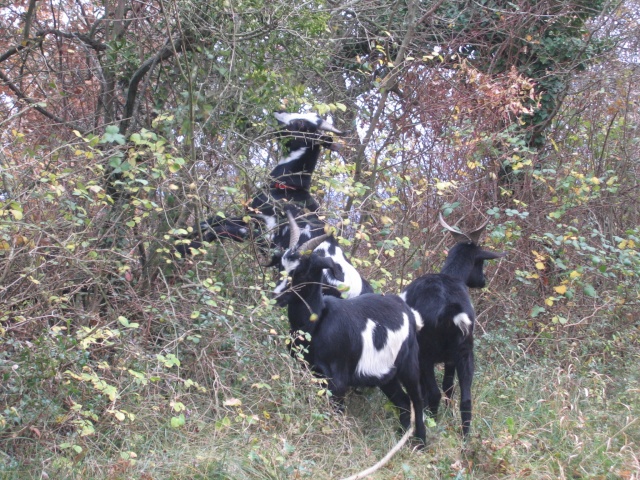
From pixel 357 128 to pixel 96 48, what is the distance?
333 cm

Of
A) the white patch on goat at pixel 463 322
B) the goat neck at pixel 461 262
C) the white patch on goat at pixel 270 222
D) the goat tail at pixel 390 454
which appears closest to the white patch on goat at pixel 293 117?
the white patch on goat at pixel 270 222

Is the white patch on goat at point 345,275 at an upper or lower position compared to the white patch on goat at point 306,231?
lower

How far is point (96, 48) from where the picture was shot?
6219mm

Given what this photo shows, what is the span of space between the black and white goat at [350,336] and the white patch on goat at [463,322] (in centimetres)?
33

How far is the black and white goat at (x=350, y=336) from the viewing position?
5398mm

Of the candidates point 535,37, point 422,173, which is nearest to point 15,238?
point 422,173

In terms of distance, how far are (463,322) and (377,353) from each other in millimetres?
707

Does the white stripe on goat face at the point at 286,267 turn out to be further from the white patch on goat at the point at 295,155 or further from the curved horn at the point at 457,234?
the curved horn at the point at 457,234

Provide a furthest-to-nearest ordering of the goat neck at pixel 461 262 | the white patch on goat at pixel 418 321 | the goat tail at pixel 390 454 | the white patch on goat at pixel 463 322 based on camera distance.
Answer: the goat neck at pixel 461 262, the white patch on goat at pixel 418 321, the white patch on goat at pixel 463 322, the goat tail at pixel 390 454

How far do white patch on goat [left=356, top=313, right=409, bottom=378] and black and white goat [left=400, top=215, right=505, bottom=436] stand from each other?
1.25ft

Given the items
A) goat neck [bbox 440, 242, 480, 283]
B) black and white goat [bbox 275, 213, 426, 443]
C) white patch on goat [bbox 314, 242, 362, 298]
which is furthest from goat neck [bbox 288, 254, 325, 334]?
goat neck [bbox 440, 242, 480, 283]

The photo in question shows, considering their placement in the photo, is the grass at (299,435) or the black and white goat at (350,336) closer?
the grass at (299,435)

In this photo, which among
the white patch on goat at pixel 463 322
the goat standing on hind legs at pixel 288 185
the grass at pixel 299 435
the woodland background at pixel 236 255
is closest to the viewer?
the grass at pixel 299 435

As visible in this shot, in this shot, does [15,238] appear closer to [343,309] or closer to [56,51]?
[343,309]
